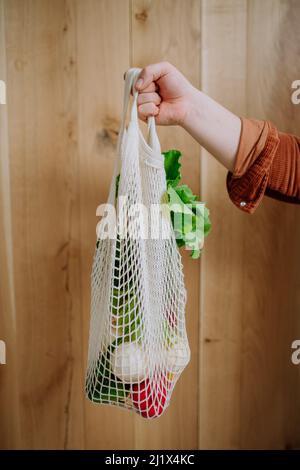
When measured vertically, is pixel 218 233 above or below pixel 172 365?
above

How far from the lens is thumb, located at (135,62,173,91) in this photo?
0.76 metres

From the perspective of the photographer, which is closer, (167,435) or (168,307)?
(168,307)

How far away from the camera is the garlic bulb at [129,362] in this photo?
72 centimetres

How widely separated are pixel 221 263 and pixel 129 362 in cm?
48

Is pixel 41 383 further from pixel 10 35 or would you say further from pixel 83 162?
pixel 10 35

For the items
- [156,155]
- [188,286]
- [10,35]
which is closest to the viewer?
[156,155]

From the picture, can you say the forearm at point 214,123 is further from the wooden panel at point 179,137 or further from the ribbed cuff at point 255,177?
the wooden panel at point 179,137

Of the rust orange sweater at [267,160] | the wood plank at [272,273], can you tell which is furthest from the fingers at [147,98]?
the wood plank at [272,273]

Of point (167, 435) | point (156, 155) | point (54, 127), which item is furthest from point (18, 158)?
point (167, 435)

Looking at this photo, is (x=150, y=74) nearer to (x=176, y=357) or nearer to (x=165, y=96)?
(x=165, y=96)

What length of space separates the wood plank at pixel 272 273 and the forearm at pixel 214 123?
0.25 meters

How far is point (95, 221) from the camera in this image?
109 cm

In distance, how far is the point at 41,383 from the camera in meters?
1.15

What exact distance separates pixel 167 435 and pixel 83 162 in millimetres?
814
